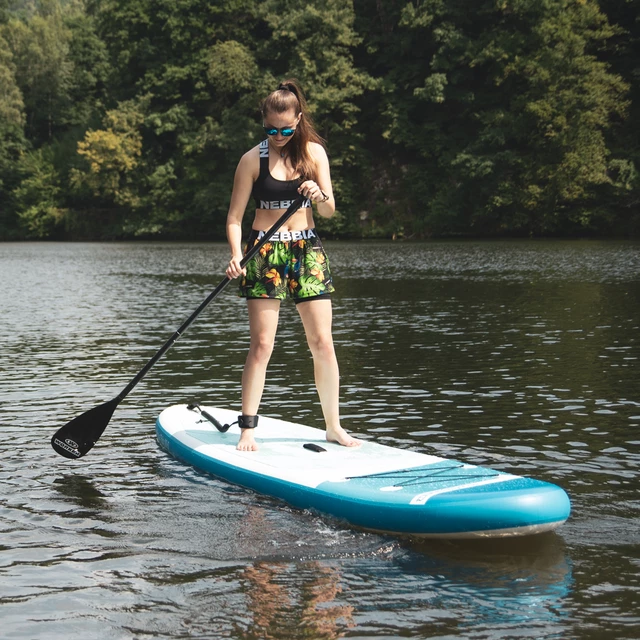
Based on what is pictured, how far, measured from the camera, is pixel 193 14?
226 feet

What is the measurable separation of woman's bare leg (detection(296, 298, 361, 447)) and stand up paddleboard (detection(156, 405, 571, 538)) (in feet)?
0.33

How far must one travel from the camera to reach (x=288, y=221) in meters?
6.36

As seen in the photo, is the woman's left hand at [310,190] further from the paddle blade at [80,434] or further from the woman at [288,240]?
the paddle blade at [80,434]

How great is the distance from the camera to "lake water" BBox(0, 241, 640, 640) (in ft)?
13.9

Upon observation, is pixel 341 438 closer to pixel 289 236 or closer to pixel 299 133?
pixel 289 236

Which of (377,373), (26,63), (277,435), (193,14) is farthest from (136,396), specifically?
(26,63)

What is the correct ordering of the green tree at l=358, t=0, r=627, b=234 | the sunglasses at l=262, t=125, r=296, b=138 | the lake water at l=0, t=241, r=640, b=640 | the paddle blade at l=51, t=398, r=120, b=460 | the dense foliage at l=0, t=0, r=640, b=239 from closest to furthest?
the lake water at l=0, t=241, r=640, b=640 < the sunglasses at l=262, t=125, r=296, b=138 < the paddle blade at l=51, t=398, r=120, b=460 < the green tree at l=358, t=0, r=627, b=234 < the dense foliage at l=0, t=0, r=640, b=239

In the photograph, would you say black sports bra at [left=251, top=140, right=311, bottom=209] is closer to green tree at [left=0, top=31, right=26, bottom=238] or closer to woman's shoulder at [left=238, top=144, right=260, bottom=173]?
woman's shoulder at [left=238, top=144, right=260, bottom=173]

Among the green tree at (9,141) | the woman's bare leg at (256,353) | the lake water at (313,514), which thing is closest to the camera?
the lake water at (313,514)

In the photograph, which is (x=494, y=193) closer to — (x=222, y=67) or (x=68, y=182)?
(x=222, y=67)

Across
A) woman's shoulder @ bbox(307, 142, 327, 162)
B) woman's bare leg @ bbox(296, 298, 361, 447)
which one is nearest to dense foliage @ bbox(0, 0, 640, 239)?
woman's shoulder @ bbox(307, 142, 327, 162)

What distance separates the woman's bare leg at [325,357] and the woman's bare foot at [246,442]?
0.48 m

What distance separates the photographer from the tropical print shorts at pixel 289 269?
250 inches

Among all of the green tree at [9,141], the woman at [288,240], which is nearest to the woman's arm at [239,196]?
the woman at [288,240]
